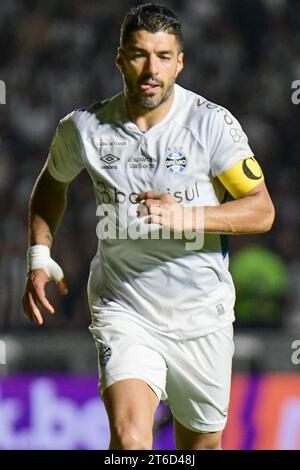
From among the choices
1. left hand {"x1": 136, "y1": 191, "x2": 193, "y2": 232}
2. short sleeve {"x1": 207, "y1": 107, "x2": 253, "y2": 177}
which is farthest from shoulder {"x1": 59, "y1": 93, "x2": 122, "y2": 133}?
left hand {"x1": 136, "y1": 191, "x2": 193, "y2": 232}

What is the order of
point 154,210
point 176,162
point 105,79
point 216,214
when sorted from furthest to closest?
point 105,79 < point 176,162 < point 216,214 < point 154,210

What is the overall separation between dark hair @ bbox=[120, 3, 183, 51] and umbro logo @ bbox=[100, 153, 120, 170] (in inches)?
18.3

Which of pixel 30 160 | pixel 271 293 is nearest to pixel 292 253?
pixel 271 293

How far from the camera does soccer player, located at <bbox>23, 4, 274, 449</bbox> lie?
464 centimetres

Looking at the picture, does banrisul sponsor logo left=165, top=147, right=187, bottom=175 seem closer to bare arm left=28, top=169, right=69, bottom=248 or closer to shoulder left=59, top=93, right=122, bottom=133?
shoulder left=59, top=93, right=122, bottom=133

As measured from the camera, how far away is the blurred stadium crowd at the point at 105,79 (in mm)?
9344

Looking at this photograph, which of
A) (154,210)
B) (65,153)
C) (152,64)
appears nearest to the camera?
(154,210)

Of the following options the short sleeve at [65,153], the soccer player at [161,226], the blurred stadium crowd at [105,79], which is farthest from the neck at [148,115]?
the blurred stadium crowd at [105,79]

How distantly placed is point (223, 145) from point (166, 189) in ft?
0.97

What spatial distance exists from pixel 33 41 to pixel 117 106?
6.17 m

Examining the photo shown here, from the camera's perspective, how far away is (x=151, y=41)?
4633 mm

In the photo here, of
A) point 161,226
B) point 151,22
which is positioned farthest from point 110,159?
point 151,22

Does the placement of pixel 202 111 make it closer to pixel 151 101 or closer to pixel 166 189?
pixel 151 101
